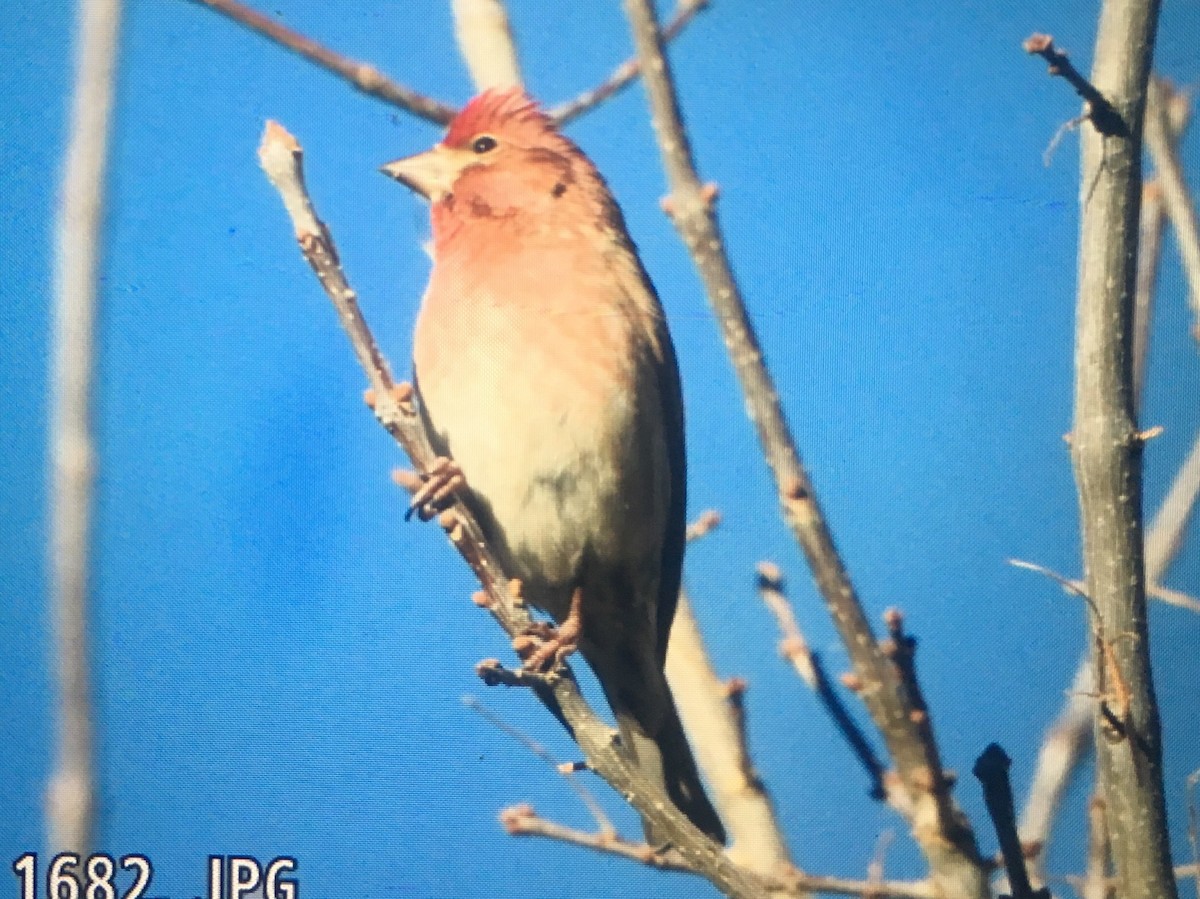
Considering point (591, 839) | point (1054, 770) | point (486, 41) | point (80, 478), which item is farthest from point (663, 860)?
point (486, 41)

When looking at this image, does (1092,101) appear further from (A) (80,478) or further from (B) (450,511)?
(A) (80,478)

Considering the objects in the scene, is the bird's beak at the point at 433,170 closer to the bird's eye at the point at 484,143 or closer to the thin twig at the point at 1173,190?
the bird's eye at the point at 484,143

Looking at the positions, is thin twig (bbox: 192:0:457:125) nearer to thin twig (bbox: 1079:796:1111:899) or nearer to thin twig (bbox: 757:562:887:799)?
thin twig (bbox: 757:562:887:799)

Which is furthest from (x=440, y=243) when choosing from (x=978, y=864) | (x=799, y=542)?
(x=978, y=864)

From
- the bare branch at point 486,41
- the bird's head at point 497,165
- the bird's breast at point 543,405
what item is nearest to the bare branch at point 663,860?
the bird's breast at point 543,405

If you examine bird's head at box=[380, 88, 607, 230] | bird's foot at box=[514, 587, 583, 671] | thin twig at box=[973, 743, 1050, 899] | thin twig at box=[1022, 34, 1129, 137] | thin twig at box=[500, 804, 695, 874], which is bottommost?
thin twig at box=[973, 743, 1050, 899]

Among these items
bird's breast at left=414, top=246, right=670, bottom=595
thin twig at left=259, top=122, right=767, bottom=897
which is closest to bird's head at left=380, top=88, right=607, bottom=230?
bird's breast at left=414, top=246, right=670, bottom=595
